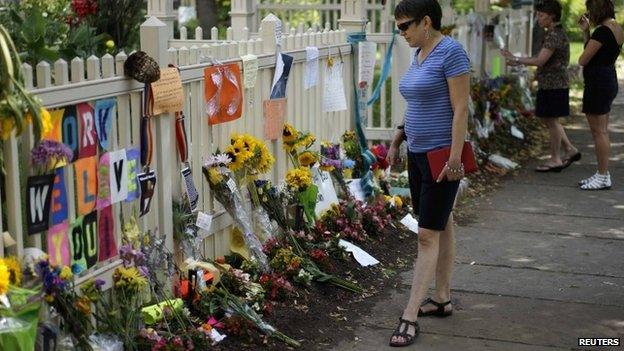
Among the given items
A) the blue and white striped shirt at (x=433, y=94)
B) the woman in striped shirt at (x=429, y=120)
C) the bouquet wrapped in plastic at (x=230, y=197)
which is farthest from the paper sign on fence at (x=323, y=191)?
the blue and white striped shirt at (x=433, y=94)

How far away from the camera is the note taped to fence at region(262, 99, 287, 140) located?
21.6 ft

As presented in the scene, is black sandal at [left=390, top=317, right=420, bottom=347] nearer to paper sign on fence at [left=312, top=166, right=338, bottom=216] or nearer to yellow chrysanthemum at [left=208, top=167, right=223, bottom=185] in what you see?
yellow chrysanthemum at [left=208, top=167, right=223, bottom=185]

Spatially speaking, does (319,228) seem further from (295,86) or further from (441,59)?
(441,59)

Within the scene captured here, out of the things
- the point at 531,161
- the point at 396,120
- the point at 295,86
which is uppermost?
the point at 295,86

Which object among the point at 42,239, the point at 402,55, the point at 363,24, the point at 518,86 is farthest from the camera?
the point at 518,86

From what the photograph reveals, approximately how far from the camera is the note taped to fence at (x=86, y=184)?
449 centimetres

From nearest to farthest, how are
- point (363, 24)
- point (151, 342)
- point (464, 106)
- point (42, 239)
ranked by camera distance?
point (42, 239)
point (151, 342)
point (464, 106)
point (363, 24)

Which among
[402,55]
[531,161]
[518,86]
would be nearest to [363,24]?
[402,55]

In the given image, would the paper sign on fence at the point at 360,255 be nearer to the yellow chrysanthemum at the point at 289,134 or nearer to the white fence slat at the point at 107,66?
the yellow chrysanthemum at the point at 289,134

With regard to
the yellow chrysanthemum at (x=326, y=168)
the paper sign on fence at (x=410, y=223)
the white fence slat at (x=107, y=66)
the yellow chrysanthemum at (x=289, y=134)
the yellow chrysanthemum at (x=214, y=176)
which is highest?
the white fence slat at (x=107, y=66)

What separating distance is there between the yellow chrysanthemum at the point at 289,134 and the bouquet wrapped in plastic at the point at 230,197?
95 centimetres

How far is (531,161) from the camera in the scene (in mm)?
11125

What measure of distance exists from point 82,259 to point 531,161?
7.46 m

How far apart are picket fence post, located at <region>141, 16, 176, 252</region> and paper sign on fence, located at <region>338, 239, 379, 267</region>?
5.65 ft
